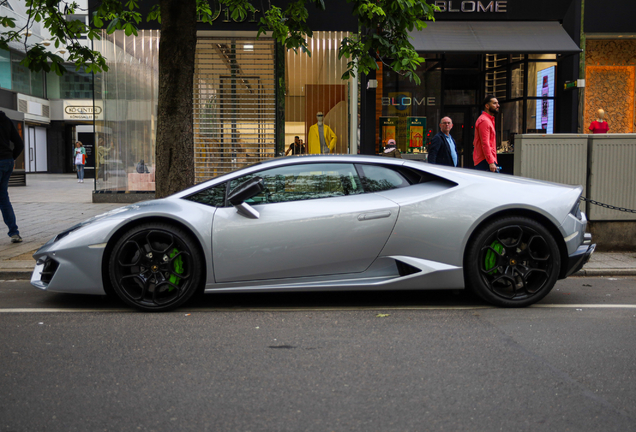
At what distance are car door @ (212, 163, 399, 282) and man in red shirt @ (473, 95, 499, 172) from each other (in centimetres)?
408

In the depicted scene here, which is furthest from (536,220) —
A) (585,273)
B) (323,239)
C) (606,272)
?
(606,272)

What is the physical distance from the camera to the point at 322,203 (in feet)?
15.3

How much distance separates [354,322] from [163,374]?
160cm

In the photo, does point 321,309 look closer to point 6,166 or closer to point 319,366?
point 319,366

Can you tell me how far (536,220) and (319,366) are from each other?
2407 millimetres

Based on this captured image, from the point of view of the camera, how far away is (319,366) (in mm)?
3420

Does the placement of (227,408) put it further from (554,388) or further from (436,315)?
(436,315)

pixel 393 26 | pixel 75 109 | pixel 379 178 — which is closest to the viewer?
pixel 379 178

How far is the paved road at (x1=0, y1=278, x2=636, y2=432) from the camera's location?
273 centimetres

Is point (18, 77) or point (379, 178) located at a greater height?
point (18, 77)

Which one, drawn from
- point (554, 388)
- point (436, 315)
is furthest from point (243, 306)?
point (554, 388)

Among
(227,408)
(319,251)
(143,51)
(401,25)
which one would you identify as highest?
(143,51)

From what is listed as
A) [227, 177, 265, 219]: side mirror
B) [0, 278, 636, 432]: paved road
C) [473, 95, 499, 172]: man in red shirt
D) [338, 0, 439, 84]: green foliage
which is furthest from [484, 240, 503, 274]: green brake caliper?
[473, 95, 499, 172]: man in red shirt

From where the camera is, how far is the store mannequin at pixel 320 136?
1363 centimetres
